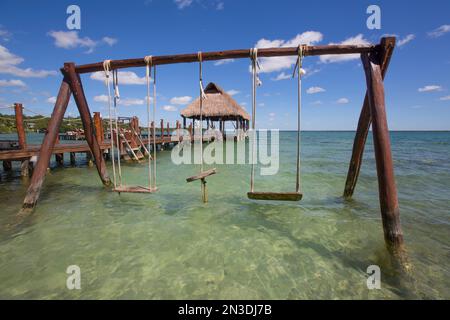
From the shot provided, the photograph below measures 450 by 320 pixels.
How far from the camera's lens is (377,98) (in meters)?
3.40

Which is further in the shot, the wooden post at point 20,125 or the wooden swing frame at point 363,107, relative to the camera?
the wooden post at point 20,125

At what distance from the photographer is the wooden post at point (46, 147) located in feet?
15.9

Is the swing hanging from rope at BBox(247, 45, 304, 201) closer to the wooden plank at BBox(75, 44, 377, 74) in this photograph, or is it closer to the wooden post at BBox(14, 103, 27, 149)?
the wooden plank at BBox(75, 44, 377, 74)

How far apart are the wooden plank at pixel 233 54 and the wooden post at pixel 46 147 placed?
839mm

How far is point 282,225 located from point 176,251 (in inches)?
83.8

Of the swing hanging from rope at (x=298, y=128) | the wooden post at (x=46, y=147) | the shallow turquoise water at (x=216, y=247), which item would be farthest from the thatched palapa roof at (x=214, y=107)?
the swing hanging from rope at (x=298, y=128)

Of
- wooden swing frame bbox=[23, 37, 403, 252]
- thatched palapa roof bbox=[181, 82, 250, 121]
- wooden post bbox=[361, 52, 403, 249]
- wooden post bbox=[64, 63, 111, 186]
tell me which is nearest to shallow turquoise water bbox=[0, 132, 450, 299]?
wooden post bbox=[361, 52, 403, 249]

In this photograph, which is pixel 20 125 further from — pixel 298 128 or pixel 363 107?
pixel 363 107

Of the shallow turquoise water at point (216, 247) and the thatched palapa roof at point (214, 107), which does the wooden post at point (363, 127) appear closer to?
the shallow turquoise water at point (216, 247)

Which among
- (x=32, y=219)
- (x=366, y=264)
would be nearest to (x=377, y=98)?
(x=366, y=264)

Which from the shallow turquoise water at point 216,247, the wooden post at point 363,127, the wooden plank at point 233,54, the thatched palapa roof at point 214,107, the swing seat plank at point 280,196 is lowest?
the shallow turquoise water at point 216,247

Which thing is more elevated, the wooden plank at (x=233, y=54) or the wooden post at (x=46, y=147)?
the wooden plank at (x=233, y=54)
